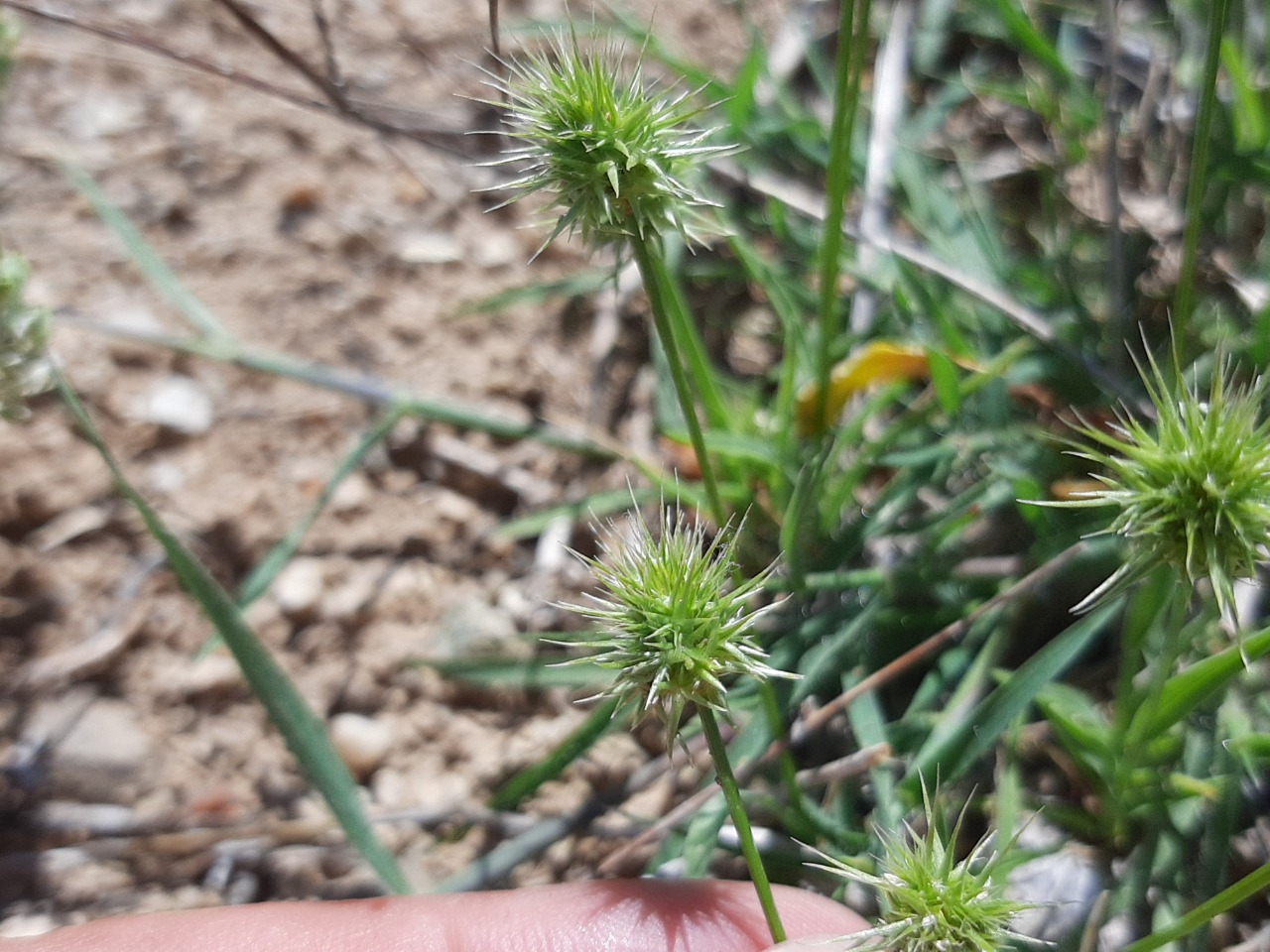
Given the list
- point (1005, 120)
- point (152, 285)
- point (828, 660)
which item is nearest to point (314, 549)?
point (152, 285)

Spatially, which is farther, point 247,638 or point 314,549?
point 314,549

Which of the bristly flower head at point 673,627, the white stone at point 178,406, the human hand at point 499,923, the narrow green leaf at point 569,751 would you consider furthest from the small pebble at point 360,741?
the bristly flower head at point 673,627

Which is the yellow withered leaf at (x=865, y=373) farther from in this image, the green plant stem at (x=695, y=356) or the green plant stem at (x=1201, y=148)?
the green plant stem at (x=1201, y=148)

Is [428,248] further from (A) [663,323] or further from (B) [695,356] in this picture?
(A) [663,323]

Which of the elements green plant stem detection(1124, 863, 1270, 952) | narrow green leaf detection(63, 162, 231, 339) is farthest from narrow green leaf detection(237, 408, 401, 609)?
green plant stem detection(1124, 863, 1270, 952)

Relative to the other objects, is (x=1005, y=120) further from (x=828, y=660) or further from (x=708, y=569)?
(x=708, y=569)

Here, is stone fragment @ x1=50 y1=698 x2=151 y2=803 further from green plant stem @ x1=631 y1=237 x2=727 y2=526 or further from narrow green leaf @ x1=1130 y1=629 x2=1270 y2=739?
narrow green leaf @ x1=1130 y1=629 x2=1270 y2=739
